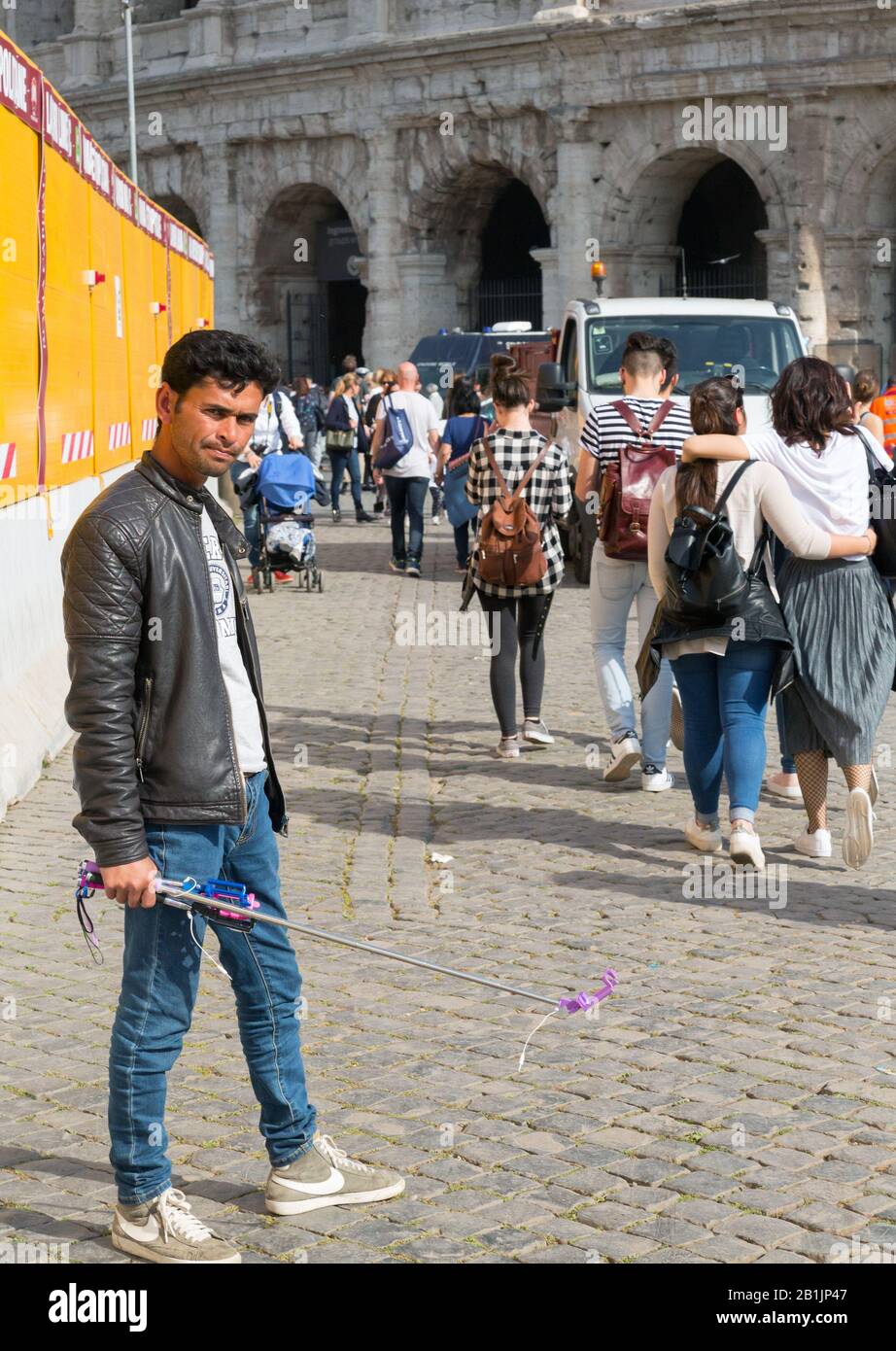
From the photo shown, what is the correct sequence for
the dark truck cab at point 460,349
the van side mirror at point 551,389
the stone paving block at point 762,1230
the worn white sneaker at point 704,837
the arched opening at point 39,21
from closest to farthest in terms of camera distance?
the stone paving block at point 762,1230
the worn white sneaker at point 704,837
the van side mirror at point 551,389
the dark truck cab at point 460,349
the arched opening at point 39,21

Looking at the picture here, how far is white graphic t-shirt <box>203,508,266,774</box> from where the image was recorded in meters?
4.06

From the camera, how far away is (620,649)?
900 centimetres

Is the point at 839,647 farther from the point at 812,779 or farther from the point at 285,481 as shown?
the point at 285,481

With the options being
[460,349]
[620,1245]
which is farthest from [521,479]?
[460,349]

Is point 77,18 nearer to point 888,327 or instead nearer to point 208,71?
point 208,71

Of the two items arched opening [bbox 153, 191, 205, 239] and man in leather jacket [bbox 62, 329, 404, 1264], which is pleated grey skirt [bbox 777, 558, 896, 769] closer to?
man in leather jacket [bbox 62, 329, 404, 1264]

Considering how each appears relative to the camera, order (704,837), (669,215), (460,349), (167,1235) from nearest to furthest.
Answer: (167,1235) → (704,837) → (460,349) → (669,215)

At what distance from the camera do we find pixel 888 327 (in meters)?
29.5

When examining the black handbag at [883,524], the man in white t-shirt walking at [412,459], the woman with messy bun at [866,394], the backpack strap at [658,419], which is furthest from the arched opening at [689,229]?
the black handbag at [883,524]

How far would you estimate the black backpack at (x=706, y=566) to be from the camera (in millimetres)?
7012

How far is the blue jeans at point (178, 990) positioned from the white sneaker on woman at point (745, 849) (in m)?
3.17

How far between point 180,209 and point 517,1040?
36787 millimetres

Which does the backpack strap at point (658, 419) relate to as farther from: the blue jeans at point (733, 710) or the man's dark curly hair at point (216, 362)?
the man's dark curly hair at point (216, 362)

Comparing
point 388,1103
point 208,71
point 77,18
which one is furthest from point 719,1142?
point 77,18
